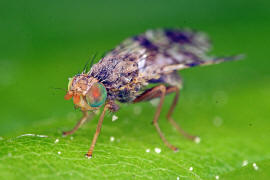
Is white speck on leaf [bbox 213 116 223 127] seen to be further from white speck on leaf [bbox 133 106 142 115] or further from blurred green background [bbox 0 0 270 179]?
white speck on leaf [bbox 133 106 142 115]

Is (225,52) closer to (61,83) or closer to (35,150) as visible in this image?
(61,83)

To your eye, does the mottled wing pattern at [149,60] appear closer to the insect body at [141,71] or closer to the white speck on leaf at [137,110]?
the insect body at [141,71]

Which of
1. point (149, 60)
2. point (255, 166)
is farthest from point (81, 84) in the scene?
point (255, 166)

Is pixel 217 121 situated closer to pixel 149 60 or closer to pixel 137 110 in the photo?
pixel 137 110

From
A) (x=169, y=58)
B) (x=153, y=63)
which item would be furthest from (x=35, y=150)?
(x=169, y=58)

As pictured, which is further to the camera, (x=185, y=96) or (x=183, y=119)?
(x=185, y=96)

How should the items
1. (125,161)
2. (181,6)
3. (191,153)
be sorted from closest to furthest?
(125,161) → (191,153) → (181,6)
